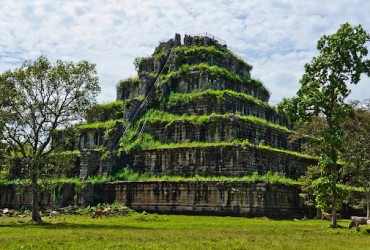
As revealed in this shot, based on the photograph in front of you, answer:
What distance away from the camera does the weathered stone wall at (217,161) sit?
1690 inches

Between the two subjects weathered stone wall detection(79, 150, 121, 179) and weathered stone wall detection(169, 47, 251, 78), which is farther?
weathered stone wall detection(169, 47, 251, 78)

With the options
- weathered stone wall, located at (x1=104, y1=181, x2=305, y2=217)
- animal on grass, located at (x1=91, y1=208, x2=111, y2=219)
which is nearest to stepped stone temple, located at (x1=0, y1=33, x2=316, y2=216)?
weathered stone wall, located at (x1=104, y1=181, x2=305, y2=217)

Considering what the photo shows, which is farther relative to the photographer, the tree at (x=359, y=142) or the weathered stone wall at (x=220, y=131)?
the weathered stone wall at (x=220, y=131)

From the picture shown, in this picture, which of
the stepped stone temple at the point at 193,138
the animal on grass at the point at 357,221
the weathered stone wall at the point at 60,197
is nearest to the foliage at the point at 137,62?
the stepped stone temple at the point at 193,138

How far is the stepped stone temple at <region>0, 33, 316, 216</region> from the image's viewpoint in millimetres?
42219

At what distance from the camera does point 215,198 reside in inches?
1638

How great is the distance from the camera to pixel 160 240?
68.9ft

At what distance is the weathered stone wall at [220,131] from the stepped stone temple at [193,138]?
3.9 inches

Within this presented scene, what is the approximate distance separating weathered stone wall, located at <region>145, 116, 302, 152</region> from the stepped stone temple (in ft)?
0.33

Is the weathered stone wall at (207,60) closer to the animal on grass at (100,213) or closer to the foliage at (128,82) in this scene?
the foliage at (128,82)

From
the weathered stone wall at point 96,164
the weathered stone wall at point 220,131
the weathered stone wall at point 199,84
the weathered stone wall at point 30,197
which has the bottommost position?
the weathered stone wall at point 30,197

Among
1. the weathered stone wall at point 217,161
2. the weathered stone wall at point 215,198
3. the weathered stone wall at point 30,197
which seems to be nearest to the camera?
the weathered stone wall at point 215,198

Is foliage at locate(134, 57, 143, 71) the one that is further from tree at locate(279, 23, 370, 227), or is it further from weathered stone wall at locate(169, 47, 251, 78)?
tree at locate(279, 23, 370, 227)

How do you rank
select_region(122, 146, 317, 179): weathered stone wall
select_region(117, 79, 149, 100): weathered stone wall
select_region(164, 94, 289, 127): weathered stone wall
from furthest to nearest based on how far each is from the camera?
1. select_region(117, 79, 149, 100): weathered stone wall
2. select_region(164, 94, 289, 127): weathered stone wall
3. select_region(122, 146, 317, 179): weathered stone wall
